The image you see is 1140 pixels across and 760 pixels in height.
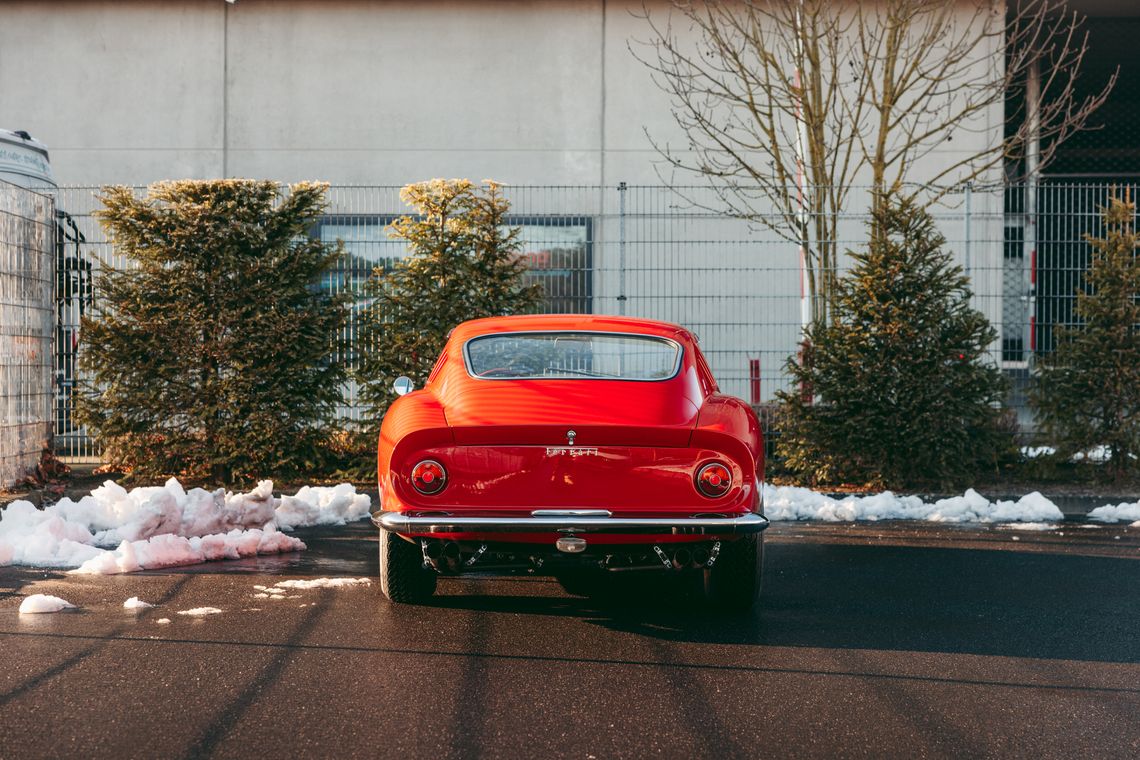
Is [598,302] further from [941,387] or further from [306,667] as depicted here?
[306,667]

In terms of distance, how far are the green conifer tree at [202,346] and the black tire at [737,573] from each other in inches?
226

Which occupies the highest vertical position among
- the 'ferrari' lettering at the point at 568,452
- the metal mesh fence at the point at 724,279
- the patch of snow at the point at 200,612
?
the metal mesh fence at the point at 724,279

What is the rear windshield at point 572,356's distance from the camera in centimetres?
602

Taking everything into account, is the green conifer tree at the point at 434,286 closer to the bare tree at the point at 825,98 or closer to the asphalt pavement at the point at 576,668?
the bare tree at the point at 825,98

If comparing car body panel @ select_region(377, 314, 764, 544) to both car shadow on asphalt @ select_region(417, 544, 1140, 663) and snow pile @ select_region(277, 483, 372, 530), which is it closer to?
car shadow on asphalt @ select_region(417, 544, 1140, 663)

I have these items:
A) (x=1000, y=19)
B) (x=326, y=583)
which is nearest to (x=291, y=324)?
(x=326, y=583)

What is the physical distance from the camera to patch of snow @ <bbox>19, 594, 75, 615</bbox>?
5.53 meters

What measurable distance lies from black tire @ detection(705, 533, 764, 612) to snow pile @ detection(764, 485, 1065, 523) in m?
3.60

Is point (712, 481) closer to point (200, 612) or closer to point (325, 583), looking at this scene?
point (325, 583)

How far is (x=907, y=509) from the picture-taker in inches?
374

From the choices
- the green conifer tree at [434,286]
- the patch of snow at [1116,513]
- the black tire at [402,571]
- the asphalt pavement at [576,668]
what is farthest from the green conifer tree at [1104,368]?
the black tire at [402,571]

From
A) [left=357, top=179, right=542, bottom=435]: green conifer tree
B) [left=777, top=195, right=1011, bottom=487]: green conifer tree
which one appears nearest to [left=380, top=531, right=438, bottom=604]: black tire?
[left=357, top=179, right=542, bottom=435]: green conifer tree

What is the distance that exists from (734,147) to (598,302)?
5.02 m

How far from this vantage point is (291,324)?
10586 mm
